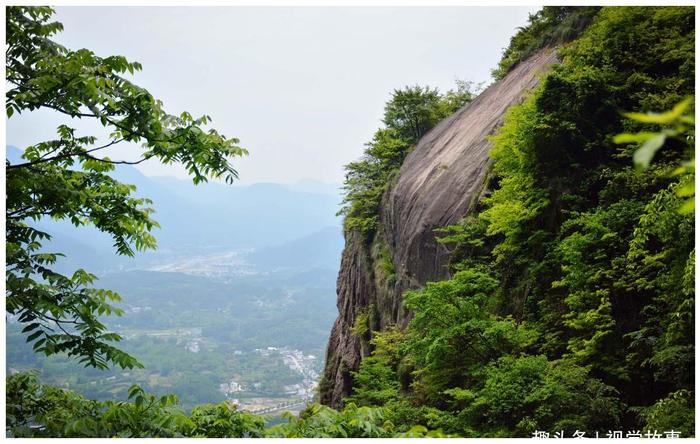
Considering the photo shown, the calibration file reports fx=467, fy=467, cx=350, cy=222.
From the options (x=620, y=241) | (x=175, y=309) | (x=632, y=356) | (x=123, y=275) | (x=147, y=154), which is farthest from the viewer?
(x=123, y=275)

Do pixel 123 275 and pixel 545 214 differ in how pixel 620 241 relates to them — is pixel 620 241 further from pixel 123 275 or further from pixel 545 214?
pixel 123 275

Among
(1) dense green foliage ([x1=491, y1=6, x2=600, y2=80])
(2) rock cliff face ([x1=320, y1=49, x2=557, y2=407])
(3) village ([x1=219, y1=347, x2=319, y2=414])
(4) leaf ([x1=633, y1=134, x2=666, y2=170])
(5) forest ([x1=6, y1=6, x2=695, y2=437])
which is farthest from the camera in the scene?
(3) village ([x1=219, y1=347, x2=319, y2=414])

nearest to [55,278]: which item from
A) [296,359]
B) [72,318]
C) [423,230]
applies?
[72,318]

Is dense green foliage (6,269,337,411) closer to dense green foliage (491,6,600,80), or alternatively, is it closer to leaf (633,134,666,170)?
dense green foliage (491,6,600,80)

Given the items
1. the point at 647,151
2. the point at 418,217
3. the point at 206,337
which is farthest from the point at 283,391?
the point at 647,151

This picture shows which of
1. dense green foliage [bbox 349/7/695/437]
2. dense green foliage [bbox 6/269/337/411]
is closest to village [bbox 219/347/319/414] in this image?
dense green foliage [bbox 6/269/337/411]

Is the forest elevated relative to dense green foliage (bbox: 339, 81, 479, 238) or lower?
lower

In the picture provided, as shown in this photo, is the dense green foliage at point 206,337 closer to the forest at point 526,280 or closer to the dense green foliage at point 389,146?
the dense green foliage at point 389,146
